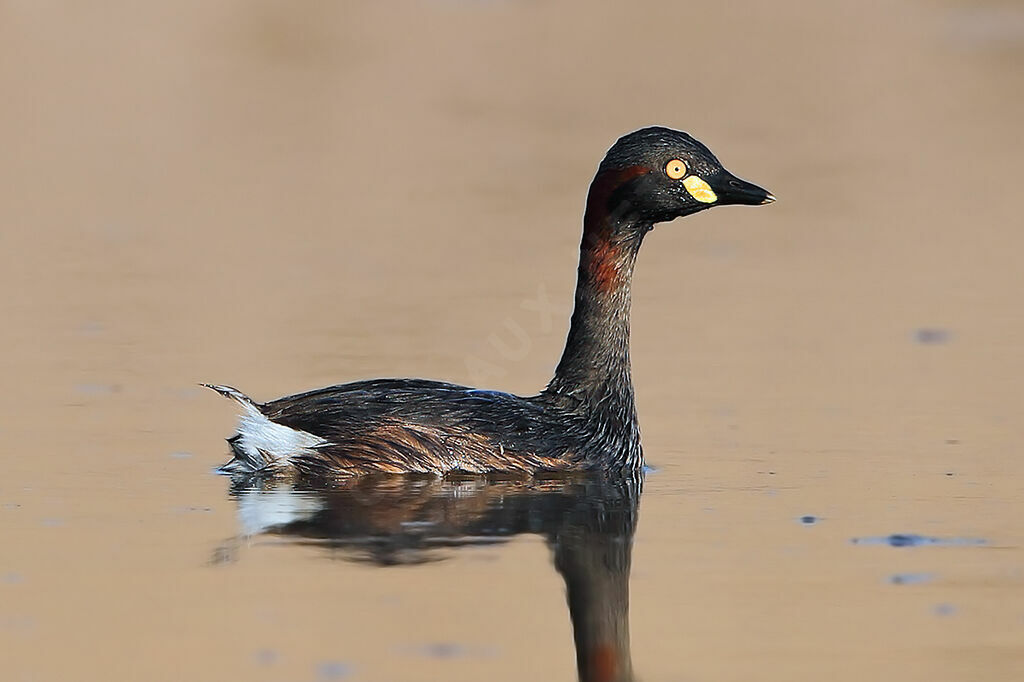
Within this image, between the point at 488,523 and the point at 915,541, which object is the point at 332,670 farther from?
the point at 915,541

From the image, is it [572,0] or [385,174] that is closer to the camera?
[385,174]

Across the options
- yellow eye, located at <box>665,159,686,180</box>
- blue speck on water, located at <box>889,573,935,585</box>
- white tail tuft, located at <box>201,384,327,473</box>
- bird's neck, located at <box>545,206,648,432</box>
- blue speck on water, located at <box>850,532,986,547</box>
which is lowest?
blue speck on water, located at <box>889,573,935,585</box>

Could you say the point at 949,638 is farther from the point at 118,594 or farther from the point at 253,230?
the point at 253,230

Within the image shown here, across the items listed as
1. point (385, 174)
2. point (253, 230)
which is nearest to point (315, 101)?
point (385, 174)

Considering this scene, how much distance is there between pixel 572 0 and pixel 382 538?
2570cm

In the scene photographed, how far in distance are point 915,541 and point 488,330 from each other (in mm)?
4951

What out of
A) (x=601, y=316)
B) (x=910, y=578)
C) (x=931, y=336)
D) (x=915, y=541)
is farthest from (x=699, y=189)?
(x=931, y=336)

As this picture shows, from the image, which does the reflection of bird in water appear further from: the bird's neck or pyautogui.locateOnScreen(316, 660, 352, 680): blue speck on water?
pyautogui.locateOnScreen(316, 660, 352, 680): blue speck on water

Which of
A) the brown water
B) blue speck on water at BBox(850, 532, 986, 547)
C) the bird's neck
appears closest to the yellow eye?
the bird's neck

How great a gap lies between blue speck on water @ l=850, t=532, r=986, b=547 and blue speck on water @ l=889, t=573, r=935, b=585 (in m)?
0.48

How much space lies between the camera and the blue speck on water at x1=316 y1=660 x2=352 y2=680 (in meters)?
6.76

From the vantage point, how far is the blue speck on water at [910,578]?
8.06 metres

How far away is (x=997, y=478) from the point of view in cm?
980

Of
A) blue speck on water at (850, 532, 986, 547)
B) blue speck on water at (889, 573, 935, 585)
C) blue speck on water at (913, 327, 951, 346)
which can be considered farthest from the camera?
→ blue speck on water at (913, 327, 951, 346)
